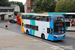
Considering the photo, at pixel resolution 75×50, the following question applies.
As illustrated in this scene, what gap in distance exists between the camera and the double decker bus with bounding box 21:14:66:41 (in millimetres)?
17069

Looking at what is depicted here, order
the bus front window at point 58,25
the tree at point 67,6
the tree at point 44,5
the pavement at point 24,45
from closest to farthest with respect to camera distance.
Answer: the pavement at point 24,45 < the bus front window at point 58,25 < the tree at point 67,6 < the tree at point 44,5

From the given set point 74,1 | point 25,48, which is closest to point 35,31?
point 25,48

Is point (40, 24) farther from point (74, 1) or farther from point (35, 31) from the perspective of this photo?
point (74, 1)

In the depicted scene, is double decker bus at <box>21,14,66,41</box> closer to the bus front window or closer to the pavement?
the bus front window

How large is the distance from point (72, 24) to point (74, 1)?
15.1 metres

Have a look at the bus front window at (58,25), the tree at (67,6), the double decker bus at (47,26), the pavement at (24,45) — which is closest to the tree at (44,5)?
the tree at (67,6)

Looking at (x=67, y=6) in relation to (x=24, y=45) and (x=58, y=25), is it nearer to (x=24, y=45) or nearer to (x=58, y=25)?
(x=58, y=25)

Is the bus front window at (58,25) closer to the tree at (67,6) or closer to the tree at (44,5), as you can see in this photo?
the tree at (67,6)

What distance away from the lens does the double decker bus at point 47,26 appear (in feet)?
56.0

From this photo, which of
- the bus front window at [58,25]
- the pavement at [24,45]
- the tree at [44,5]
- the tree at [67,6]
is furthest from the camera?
the tree at [44,5]

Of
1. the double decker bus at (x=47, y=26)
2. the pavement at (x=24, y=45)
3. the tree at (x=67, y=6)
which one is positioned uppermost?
the tree at (x=67, y=6)

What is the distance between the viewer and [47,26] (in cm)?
1798

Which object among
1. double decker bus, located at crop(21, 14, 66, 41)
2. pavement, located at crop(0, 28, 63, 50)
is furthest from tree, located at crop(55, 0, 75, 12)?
pavement, located at crop(0, 28, 63, 50)

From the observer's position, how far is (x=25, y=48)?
1465 cm
